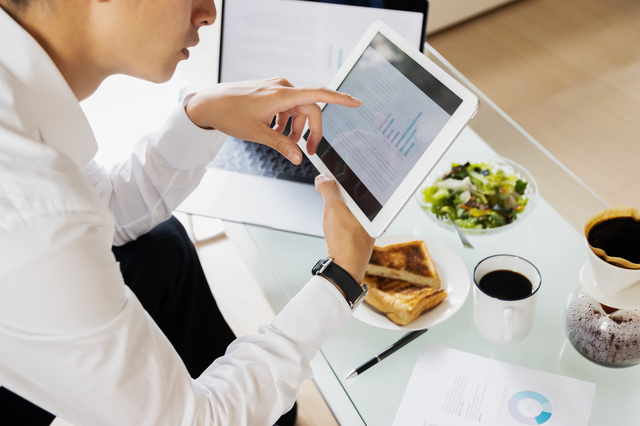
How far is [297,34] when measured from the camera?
1.37 meters

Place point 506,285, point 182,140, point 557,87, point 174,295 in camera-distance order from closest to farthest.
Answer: point 506,285, point 182,140, point 174,295, point 557,87

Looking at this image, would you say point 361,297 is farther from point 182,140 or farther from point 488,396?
point 182,140

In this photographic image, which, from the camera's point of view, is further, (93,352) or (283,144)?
(283,144)

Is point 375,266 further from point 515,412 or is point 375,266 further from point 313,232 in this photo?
point 515,412

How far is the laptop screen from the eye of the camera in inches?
50.4

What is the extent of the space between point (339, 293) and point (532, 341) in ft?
1.12

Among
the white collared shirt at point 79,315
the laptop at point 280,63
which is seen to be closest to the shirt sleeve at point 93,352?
the white collared shirt at point 79,315

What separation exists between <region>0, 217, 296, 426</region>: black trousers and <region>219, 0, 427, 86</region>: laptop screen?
0.48 metres

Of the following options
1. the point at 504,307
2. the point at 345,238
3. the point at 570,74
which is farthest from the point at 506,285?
the point at 570,74

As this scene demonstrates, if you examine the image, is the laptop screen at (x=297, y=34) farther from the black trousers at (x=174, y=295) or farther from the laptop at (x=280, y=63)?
the black trousers at (x=174, y=295)

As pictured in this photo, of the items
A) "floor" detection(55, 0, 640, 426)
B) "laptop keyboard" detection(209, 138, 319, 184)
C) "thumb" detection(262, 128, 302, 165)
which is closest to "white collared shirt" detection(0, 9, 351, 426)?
"thumb" detection(262, 128, 302, 165)

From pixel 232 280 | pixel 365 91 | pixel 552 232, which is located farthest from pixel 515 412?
pixel 232 280

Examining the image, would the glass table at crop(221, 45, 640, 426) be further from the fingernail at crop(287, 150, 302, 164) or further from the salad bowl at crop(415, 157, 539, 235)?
the fingernail at crop(287, 150, 302, 164)

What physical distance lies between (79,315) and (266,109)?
494 millimetres
